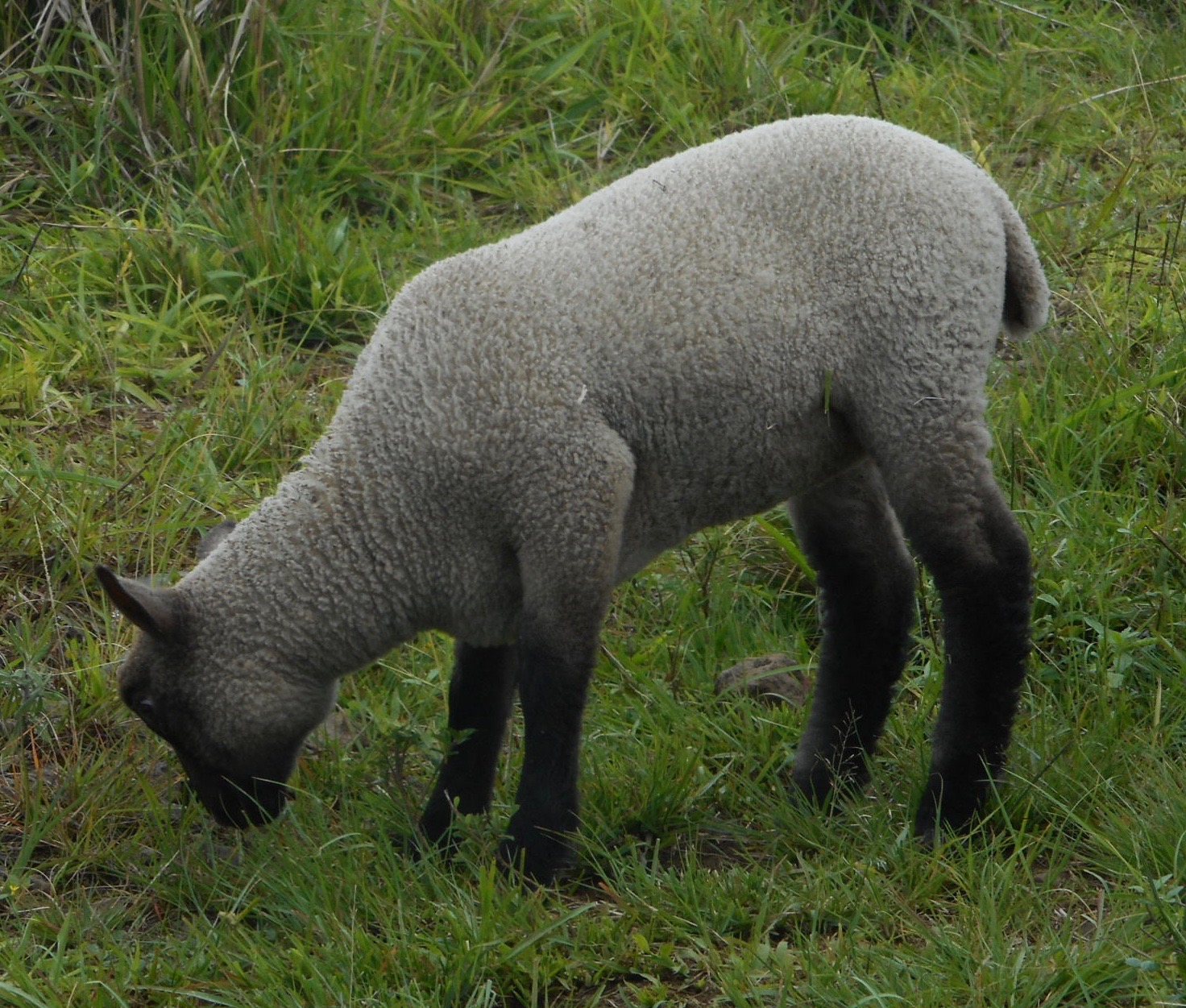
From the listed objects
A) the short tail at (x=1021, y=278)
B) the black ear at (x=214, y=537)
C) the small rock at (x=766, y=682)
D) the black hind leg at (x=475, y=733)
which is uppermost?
the short tail at (x=1021, y=278)

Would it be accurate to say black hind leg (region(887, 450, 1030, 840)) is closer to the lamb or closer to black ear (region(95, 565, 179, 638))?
the lamb

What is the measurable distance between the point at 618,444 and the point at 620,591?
4.89 feet

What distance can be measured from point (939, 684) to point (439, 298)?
68.1 inches

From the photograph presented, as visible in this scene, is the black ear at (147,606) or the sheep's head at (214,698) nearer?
the black ear at (147,606)

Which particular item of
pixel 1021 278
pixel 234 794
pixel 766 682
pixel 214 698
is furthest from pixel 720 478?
pixel 234 794

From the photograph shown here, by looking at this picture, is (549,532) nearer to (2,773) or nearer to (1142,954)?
(1142,954)

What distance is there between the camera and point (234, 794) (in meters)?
3.93

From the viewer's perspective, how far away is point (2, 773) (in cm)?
448

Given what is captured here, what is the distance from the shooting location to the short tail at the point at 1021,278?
151 inches

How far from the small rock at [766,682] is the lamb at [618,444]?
759 mm

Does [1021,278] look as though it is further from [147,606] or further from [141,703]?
[141,703]

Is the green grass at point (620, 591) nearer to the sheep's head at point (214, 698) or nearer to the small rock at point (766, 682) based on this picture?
the small rock at point (766, 682)

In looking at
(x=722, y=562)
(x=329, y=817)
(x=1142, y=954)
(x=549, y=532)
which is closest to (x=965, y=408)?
(x=549, y=532)

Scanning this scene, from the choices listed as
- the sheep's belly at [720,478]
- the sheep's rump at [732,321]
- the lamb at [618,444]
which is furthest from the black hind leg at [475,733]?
the sheep's rump at [732,321]
